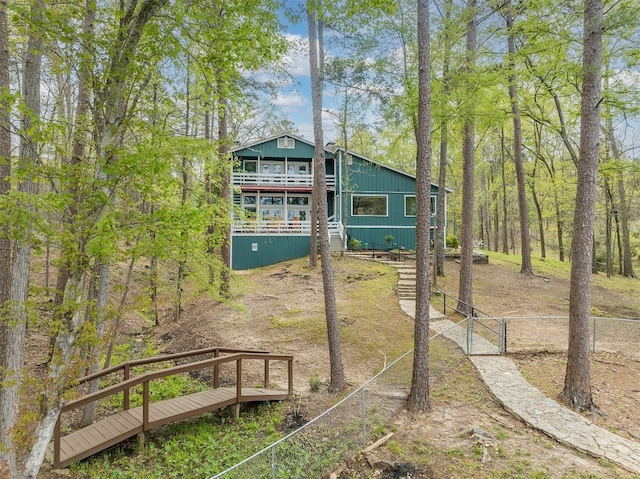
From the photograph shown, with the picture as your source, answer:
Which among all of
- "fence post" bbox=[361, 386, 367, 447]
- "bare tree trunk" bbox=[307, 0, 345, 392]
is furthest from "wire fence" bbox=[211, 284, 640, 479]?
"bare tree trunk" bbox=[307, 0, 345, 392]

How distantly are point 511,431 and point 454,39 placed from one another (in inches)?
349

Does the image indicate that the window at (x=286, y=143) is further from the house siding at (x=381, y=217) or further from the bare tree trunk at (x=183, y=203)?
the bare tree trunk at (x=183, y=203)

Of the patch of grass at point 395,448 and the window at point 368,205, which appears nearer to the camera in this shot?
the patch of grass at point 395,448

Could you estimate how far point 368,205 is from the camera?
21719 millimetres

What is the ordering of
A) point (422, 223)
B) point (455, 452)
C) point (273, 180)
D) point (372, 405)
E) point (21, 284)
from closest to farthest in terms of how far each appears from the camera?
point (21, 284) < point (455, 452) < point (372, 405) < point (422, 223) < point (273, 180)

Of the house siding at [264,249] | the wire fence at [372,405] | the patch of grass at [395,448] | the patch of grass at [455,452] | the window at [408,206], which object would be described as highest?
the window at [408,206]

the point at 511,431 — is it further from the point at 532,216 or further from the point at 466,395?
the point at 532,216

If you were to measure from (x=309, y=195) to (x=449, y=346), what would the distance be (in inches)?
641

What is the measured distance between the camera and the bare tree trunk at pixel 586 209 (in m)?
6.32

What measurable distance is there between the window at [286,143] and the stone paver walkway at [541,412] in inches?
641

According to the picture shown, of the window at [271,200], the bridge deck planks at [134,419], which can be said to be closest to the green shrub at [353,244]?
the window at [271,200]

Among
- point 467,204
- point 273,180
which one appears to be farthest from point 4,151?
point 273,180

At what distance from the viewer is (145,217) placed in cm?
398

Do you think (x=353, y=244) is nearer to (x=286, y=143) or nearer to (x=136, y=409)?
(x=286, y=143)
